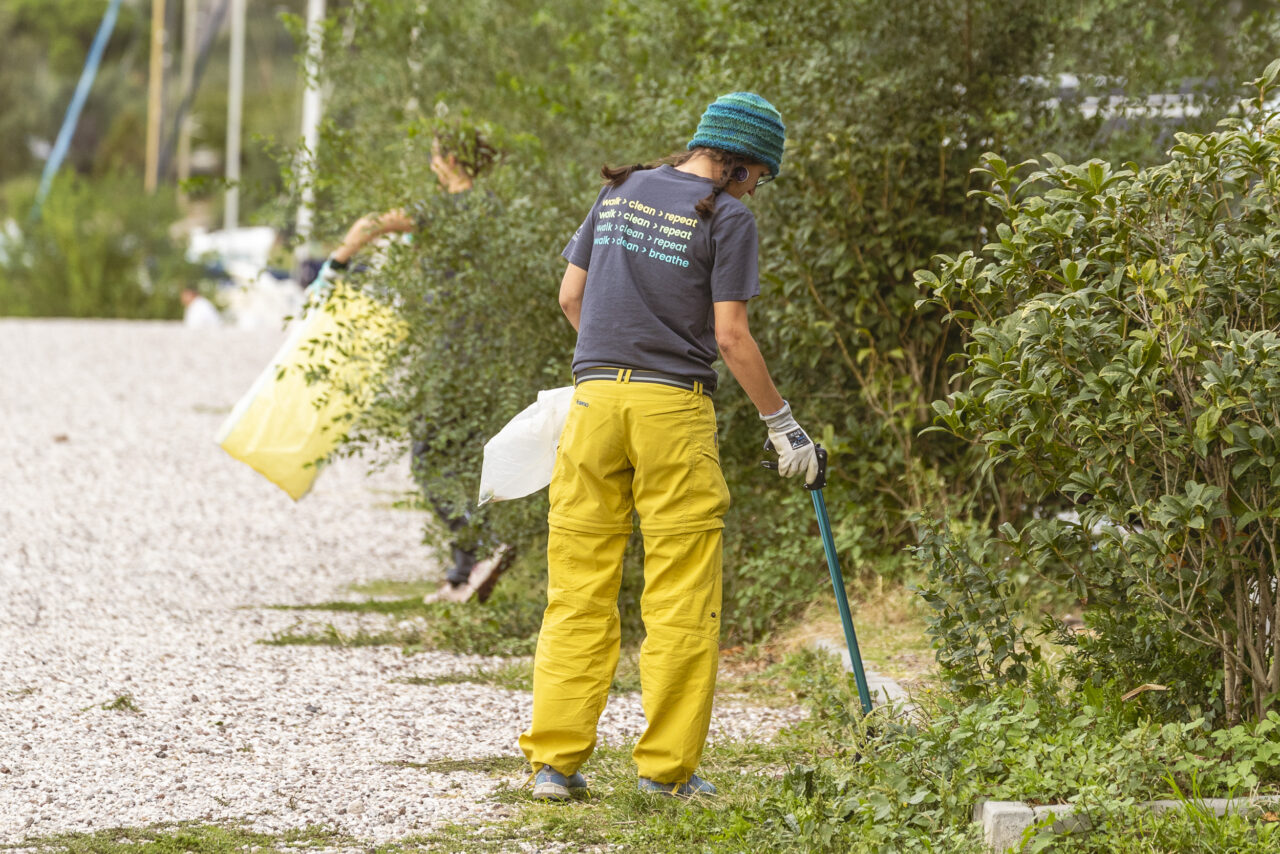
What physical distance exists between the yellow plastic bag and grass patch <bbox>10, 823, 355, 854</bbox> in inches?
107

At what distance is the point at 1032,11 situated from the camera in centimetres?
560

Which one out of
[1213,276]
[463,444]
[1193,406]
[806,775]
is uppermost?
[1213,276]

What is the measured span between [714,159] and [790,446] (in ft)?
2.71

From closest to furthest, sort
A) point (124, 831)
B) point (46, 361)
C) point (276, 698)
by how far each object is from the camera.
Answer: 1. point (124, 831)
2. point (276, 698)
3. point (46, 361)

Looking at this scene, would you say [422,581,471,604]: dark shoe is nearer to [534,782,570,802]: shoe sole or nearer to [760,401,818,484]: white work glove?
[534,782,570,802]: shoe sole

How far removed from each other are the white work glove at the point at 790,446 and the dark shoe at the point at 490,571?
2527mm

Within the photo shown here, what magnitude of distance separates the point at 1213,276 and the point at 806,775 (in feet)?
5.16

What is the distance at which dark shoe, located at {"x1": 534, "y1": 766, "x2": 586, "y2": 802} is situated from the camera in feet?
12.4

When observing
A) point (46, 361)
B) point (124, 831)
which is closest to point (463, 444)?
point (124, 831)

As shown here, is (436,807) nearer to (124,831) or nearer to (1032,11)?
(124,831)

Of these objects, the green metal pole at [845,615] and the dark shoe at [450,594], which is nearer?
the green metal pole at [845,615]

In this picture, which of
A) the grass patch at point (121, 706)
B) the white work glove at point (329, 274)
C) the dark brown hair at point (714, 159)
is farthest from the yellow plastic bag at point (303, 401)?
the dark brown hair at point (714, 159)

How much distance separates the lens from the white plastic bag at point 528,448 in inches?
162

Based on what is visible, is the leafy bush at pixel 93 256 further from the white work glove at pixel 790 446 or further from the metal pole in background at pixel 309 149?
the white work glove at pixel 790 446
